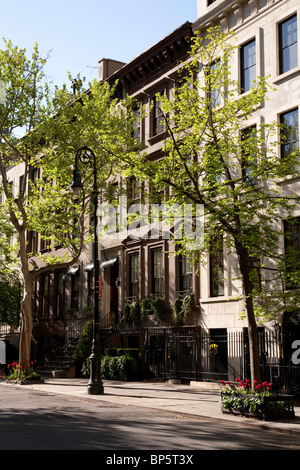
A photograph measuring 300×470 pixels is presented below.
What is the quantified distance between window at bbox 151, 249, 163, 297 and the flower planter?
12.6 m

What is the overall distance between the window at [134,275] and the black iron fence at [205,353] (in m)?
2.19

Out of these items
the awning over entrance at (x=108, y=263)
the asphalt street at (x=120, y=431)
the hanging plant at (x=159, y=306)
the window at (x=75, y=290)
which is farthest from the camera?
the window at (x=75, y=290)

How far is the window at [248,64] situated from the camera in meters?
22.7

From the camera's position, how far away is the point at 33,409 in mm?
15148

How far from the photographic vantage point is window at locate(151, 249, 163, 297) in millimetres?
26812

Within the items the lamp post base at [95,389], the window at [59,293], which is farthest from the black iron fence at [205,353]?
the window at [59,293]

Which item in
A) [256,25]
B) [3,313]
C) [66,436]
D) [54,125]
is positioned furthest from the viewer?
[3,313]

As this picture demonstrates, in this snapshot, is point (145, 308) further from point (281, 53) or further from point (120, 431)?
point (120, 431)

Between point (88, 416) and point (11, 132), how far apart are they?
15.3 metres

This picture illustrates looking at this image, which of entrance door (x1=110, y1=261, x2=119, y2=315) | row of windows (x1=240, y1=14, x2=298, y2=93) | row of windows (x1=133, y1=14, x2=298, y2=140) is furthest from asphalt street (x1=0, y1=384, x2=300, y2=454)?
entrance door (x1=110, y1=261, x2=119, y2=315)

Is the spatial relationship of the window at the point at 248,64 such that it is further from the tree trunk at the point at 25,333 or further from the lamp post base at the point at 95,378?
the tree trunk at the point at 25,333

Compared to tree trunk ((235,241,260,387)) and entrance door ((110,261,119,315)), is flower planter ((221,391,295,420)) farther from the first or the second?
entrance door ((110,261,119,315))
